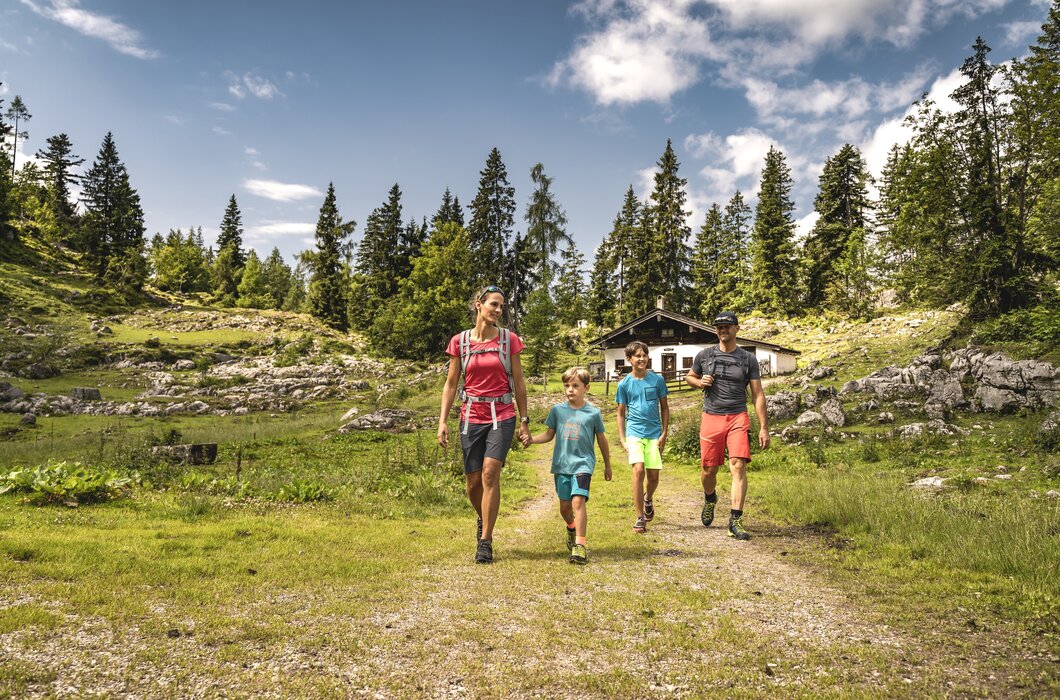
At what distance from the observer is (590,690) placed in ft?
9.75

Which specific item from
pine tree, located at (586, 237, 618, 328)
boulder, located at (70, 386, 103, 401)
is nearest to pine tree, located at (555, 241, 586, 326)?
pine tree, located at (586, 237, 618, 328)

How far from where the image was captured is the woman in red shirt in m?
5.75

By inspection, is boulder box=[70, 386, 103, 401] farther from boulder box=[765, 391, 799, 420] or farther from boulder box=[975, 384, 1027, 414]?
boulder box=[975, 384, 1027, 414]

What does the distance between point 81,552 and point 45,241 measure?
328 feet

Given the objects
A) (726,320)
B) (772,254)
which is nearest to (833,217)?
(772,254)

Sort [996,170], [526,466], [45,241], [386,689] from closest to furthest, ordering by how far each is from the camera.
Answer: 1. [386,689]
2. [526,466]
3. [996,170]
4. [45,241]

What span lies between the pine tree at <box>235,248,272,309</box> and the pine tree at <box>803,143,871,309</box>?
75.3 metres

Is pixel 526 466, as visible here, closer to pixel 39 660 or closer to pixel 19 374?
pixel 39 660

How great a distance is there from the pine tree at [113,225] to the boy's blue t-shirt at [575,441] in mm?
79160

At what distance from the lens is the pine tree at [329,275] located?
237 feet

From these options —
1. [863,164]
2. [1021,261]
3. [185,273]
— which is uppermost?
[863,164]

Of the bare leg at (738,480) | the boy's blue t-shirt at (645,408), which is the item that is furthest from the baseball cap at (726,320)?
the bare leg at (738,480)

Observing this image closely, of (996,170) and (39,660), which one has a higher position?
(996,170)

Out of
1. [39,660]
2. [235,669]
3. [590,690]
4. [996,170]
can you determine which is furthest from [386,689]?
[996,170]
